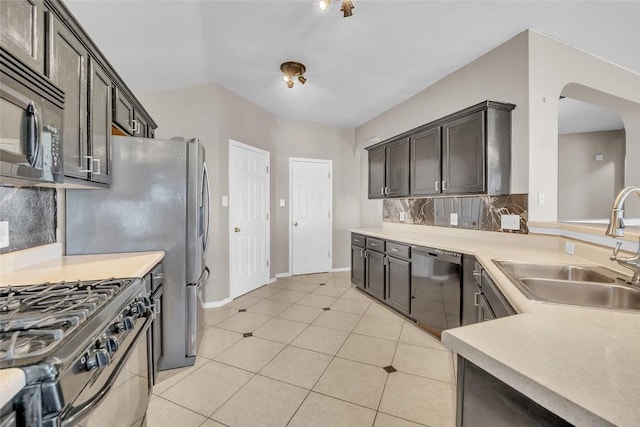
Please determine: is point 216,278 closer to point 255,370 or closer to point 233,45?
point 255,370

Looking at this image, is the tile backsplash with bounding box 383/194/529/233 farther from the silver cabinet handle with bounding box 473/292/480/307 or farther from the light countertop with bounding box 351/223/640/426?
the light countertop with bounding box 351/223/640/426

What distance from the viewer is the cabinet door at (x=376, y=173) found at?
373 cm

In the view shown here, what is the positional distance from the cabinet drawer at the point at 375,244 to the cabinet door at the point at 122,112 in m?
2.75

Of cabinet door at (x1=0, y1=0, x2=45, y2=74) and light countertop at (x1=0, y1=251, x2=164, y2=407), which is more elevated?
cabinet door at (x1=0, y1=0, x2=45, y2=74)

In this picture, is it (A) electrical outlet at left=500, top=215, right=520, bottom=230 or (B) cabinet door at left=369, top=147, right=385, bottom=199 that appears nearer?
(A) electrical outlet at left=500, top=215, right=520, bottom=230

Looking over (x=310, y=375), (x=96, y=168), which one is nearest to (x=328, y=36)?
(x=96, y=168)

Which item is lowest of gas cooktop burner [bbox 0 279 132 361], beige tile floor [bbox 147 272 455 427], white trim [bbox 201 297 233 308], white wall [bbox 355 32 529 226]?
beige tile floor [bbox 147 272 455 427]

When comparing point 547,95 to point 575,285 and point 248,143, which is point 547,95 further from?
point 248,143

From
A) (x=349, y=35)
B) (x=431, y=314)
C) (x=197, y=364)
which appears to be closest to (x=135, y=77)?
(x=349, y=35)

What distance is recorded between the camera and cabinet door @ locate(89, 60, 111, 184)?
5.38 ft

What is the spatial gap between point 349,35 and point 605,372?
2598 mm

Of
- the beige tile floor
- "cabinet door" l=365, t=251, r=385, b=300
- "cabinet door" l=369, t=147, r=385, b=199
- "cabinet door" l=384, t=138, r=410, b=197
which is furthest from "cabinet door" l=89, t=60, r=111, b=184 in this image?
"cabinet door" l=369, t=147, r=385, b=199

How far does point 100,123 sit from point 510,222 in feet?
10.6

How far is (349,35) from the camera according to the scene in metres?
2.34
